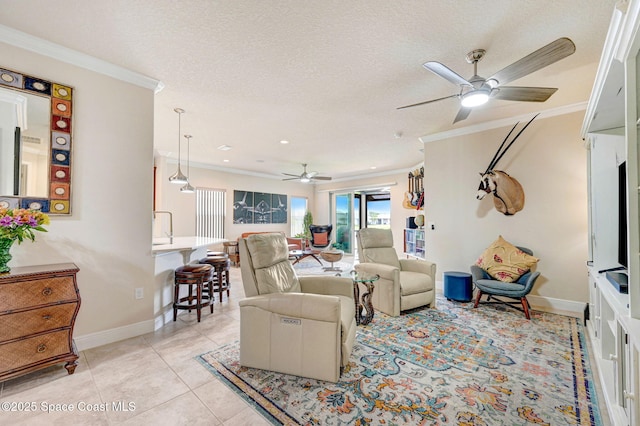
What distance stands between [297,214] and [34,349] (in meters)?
7.68

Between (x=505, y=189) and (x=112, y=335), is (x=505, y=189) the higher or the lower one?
the higher one

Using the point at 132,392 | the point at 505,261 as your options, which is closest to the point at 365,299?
the point at 505,261

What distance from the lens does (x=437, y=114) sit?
375 centimetres

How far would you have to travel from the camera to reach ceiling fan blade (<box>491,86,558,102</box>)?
2311mm

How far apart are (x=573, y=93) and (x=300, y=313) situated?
388 cm

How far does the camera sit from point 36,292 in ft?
6.55

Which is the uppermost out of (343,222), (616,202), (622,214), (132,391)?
(616,202)

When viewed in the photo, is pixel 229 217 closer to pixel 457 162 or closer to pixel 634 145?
pixel 457 162

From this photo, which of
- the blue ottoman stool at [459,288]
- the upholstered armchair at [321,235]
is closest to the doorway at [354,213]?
the upholstered armchair at [321,235]

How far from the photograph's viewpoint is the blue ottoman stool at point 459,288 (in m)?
3.82

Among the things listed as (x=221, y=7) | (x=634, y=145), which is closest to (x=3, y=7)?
(x=221, y=7)

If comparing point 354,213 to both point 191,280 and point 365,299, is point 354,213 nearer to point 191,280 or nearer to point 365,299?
point 365,299

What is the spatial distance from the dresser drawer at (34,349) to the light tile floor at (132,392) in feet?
0.60

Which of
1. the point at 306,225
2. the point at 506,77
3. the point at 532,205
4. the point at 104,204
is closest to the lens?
the point at 506,77
